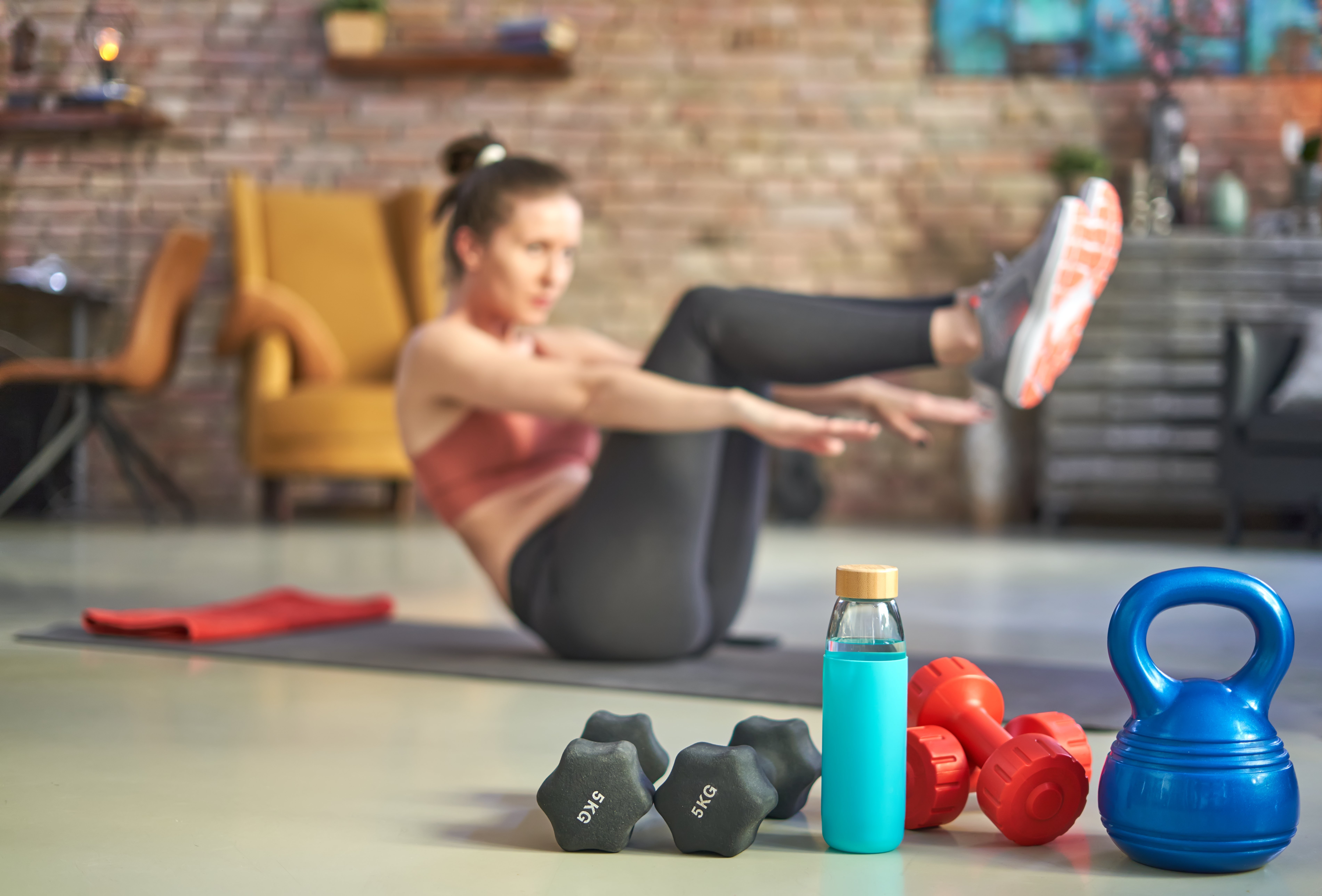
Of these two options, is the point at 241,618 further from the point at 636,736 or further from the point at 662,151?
Answer: the point at 662,151

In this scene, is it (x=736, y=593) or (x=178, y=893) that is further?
(x=736, y=593)

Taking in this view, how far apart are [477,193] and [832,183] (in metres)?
3.70

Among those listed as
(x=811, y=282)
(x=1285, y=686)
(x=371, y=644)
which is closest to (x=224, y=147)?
(x=811, y=282)

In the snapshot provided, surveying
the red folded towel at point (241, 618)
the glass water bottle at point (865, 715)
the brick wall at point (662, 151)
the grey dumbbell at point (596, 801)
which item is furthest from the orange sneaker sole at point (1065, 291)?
the brick wall at point (662, 151)

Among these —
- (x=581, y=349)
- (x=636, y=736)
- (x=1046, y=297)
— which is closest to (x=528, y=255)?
(x=581, y=349)

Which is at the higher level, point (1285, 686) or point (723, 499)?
point (723, 499)

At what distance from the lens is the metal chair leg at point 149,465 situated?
4.70m

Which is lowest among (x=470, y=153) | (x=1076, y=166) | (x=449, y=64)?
(x=470, y=153)

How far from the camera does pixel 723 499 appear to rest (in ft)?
6.11

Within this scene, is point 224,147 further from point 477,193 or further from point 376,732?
point 376,732

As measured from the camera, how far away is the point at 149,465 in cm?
489

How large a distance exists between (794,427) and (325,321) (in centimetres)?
379

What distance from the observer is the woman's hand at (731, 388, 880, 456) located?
1.47 m

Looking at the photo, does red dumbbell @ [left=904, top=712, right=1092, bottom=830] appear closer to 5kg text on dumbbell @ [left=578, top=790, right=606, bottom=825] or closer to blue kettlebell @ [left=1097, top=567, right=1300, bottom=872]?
blue kettlebell @ [left=1097, top=567, right=1300, bottom=872]
